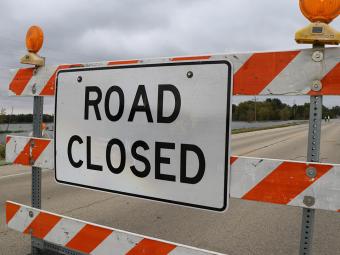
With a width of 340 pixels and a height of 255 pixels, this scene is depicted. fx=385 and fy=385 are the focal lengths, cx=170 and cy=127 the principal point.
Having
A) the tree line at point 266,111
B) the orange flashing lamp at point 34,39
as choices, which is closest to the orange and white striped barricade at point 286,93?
the orange flashing lamp at point 34,39

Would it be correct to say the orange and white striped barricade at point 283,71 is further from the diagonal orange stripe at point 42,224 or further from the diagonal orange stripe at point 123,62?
the diagonal orange stripe at point 42,224

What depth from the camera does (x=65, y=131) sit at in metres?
2.98

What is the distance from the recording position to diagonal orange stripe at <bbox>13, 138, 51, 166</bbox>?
3.26 meters

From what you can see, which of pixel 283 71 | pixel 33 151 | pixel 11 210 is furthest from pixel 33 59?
pixel 283 71

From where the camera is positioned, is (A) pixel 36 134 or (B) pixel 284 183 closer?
(B) pixel 284 183

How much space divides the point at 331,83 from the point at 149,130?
1139mm

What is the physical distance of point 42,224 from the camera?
10.4ft

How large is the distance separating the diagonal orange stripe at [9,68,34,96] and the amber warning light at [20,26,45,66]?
0.35 feet

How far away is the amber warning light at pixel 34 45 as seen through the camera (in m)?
3.38

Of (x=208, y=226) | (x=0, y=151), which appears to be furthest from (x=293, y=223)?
(x=0, y=151)

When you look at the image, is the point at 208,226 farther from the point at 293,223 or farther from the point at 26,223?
the point at 26,223

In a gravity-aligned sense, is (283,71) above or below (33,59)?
below

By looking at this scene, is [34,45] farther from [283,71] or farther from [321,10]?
[321,10]

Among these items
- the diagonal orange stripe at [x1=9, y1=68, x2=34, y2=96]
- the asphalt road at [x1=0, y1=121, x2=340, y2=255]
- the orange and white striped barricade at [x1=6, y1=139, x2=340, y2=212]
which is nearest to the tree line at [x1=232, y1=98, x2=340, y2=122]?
the asphalt road at [x1=0, y1=121, x2=340, y2=255]
